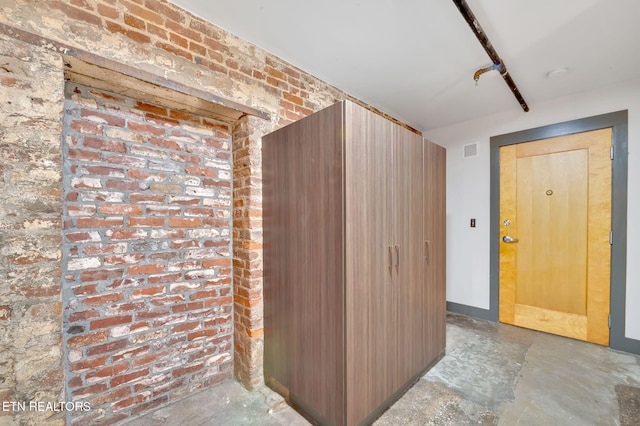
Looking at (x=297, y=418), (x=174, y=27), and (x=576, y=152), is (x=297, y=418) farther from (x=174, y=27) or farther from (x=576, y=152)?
(x=576, y=152)

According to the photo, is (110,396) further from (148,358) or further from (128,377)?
(148,358)

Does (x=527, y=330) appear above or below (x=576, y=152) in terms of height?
below

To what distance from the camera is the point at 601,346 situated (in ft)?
8.15

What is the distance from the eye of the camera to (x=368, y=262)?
1.52 meters

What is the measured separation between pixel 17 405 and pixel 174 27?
208 cm

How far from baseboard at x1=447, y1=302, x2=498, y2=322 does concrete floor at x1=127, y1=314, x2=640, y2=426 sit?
655mm

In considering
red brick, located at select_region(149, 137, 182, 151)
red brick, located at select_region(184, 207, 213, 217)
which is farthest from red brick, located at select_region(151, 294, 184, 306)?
red brick, located at select_region(149, 137, 182, 151)

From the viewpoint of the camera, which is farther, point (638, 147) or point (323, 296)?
point (638, 147)

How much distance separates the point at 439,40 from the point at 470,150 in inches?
74.7

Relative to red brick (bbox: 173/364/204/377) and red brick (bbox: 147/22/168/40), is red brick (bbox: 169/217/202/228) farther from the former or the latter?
red brick (bbox: 147/22/168/40)

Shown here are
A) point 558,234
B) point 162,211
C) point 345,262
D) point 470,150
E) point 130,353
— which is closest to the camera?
point 345,262

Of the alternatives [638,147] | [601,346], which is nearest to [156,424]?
[601,346]

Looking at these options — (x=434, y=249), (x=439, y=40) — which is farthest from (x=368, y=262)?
(x=439, y=40)

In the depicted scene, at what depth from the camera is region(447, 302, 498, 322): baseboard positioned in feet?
→ 10.3
